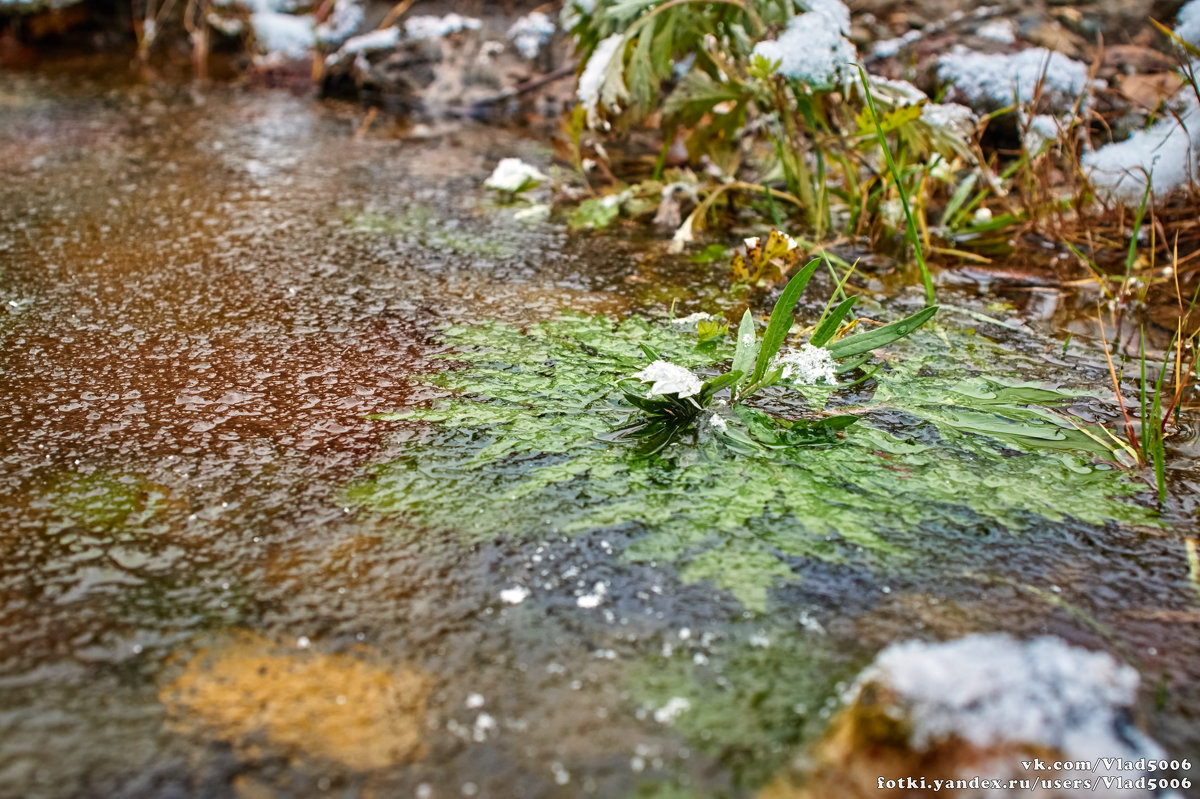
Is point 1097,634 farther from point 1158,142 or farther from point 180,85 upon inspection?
point 180,85

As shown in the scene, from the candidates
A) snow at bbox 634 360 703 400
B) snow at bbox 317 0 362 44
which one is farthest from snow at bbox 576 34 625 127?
snow at bbox 317 0 362 44

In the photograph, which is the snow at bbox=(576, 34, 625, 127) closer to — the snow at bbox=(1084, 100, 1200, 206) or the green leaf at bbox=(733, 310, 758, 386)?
the green leaf at bbox=(733, 310, 758, 386)

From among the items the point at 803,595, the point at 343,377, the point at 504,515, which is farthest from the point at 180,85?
the point at 803,595

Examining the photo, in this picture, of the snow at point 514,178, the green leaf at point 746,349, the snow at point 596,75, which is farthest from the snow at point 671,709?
the snow at point 514,178

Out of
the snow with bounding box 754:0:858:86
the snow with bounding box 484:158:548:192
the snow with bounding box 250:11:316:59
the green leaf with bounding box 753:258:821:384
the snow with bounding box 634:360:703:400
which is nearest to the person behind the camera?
the snow with bounding box 634:360:703:400

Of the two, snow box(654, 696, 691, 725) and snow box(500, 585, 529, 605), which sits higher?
snow box(654, 696, 691, 725)

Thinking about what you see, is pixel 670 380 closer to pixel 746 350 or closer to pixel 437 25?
pixel 746 350
